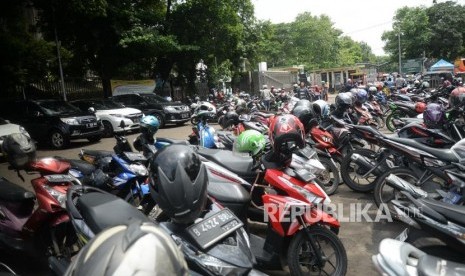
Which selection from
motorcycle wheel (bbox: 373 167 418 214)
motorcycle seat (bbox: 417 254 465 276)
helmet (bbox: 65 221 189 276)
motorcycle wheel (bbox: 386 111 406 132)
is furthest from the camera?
motorcycle wheel (bbox: 386 111 406 132)

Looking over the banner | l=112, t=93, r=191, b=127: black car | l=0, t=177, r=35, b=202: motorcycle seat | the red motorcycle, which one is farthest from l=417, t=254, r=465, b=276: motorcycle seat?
the banner

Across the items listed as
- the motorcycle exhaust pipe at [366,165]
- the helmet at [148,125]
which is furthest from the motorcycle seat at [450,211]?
the helmet at [148,125]

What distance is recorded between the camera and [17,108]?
39.4 feet

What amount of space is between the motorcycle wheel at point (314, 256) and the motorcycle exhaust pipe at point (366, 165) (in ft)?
7.90

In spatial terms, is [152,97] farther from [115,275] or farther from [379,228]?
[115,275]

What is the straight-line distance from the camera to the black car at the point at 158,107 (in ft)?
50.9

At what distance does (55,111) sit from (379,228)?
10.7 m

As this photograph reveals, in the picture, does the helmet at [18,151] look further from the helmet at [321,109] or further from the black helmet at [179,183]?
the helmet at [321,109]

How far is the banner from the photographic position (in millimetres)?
18453

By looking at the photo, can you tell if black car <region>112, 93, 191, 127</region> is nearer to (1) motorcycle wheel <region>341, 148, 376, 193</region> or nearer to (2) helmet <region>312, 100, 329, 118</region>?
(2) helmet <region>312, 100, 329, 118</region>

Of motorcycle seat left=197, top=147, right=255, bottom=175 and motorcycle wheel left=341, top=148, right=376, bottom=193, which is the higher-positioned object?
motorcycle seat left=197, top=147, right=255, bottom=175

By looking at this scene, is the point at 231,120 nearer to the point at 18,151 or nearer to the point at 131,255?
the point at 18,151

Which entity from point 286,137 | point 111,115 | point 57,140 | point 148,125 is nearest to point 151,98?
point 111,115

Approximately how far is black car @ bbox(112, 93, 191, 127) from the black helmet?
13372 millimetres
